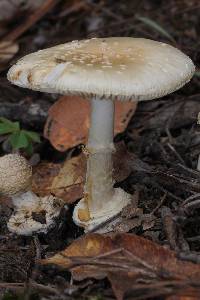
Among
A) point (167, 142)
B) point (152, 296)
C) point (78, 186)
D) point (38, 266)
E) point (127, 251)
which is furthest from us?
point (167, 142)

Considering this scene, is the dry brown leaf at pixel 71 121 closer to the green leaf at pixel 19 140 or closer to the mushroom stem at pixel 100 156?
the green leaf at pixel 19 140

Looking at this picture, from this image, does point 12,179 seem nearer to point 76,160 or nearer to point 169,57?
point 76,160

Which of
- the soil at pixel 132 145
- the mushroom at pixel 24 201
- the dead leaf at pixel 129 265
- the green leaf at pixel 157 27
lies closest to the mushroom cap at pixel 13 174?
the mushroom at pixel 24 201

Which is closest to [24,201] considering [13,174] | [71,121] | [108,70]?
[13,174]

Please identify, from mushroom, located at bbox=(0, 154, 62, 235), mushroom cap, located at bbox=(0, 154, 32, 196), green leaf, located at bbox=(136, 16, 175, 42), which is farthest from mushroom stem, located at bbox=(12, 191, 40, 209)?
green leaf, located at bbox=(136, 16, 175, 42)

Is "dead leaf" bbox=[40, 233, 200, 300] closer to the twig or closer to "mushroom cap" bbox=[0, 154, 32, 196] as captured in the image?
the twig

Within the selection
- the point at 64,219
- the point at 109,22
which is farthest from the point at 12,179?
the point at 109,22

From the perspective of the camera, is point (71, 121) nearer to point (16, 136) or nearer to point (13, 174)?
point (16, 136)
